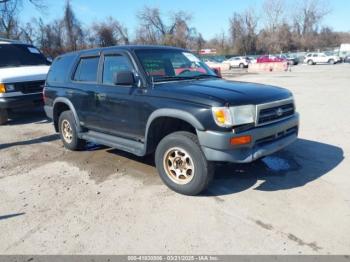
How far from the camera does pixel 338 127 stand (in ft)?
24.2

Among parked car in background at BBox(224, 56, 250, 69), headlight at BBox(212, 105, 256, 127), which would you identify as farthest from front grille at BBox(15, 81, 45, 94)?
parked car in background at BBox(224, 56, 250, 69)

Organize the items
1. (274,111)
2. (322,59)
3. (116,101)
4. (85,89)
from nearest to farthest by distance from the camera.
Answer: (274,111) → (116,101) → (85,89) → (322,59)

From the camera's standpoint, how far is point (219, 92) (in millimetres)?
3908

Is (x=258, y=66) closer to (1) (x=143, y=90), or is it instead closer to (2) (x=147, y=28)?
(1) (x=143, y=90)

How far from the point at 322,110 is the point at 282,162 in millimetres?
5100

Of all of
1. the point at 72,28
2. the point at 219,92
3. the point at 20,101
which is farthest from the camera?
the point at 72,28

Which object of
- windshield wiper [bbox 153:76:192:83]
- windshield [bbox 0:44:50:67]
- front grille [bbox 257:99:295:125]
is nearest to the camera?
front grille [bbox 257:99:295:125]

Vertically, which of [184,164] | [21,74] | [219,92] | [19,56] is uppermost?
[19,56]

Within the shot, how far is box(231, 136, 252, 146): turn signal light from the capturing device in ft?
11.9

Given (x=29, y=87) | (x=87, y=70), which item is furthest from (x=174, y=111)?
(x=29, y=87)

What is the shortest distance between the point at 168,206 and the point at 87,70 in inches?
114

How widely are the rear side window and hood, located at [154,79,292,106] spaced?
98.9 inches

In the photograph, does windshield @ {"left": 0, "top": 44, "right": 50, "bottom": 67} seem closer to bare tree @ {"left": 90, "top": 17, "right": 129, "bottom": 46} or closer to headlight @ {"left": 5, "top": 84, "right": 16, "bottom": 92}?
headlight @ {"left": 5, "top": 84, "right": 16, "bottom": 92}

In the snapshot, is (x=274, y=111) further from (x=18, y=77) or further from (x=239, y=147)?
(x=18, y=77)
